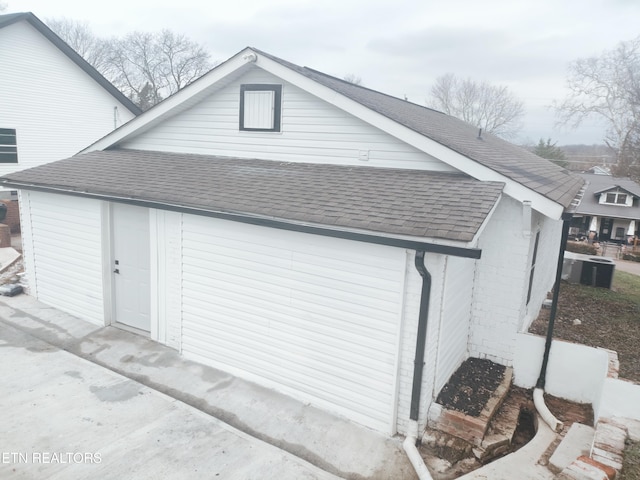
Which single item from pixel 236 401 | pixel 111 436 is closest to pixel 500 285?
pixel 236 401

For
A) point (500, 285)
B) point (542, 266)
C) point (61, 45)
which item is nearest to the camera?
point (500, 285)

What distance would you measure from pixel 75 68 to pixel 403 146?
690 inches

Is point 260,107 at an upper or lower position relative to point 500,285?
upper

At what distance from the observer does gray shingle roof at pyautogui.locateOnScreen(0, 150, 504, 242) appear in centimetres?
555

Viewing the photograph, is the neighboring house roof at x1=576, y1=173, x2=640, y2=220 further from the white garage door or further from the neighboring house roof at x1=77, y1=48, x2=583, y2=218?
the white garage door

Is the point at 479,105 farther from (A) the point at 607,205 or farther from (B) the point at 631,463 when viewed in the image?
(B) the point at 631,463

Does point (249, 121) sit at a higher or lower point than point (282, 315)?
higher

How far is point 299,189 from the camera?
6.95 meters

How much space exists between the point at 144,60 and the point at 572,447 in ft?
160

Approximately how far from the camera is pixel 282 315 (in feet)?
21.5

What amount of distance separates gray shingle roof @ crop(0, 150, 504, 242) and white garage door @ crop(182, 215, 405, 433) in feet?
1.25

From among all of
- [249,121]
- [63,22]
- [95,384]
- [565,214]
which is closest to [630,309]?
[565,214]

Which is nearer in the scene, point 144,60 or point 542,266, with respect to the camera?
point 542,266

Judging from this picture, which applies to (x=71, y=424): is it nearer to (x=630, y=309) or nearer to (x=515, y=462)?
(x=515, y=462)
